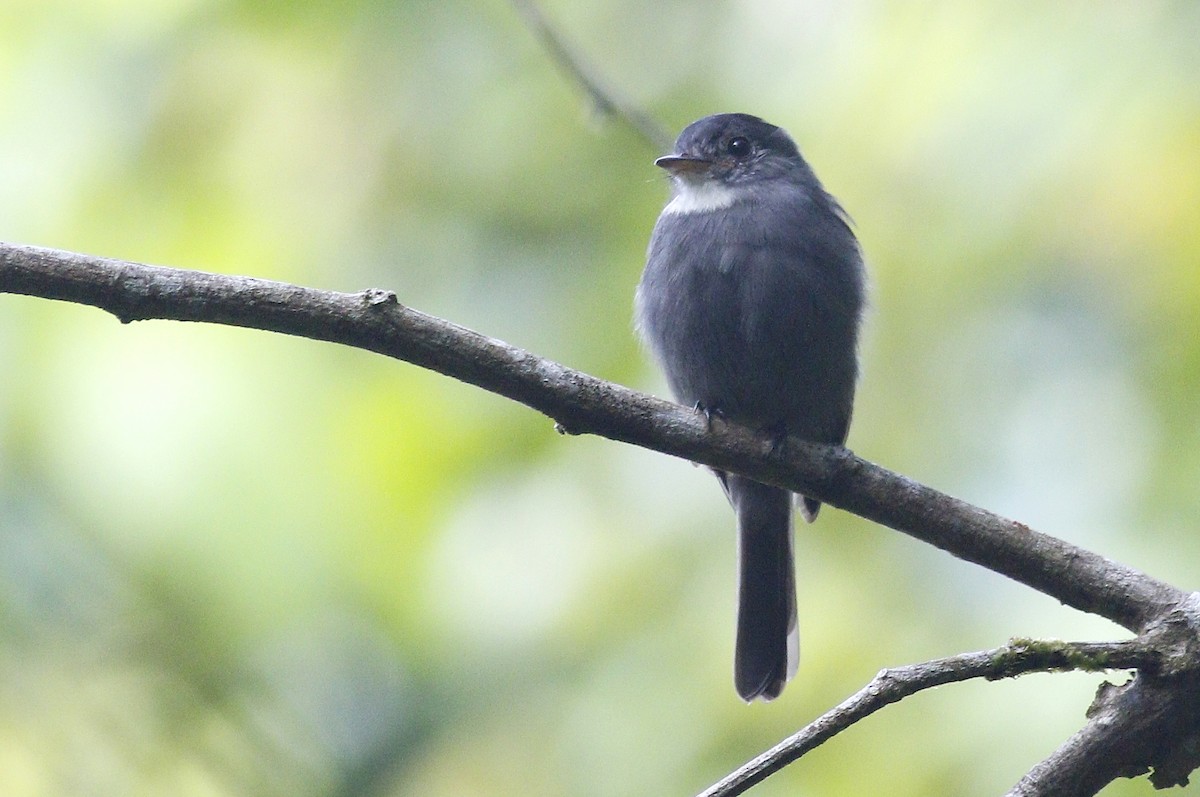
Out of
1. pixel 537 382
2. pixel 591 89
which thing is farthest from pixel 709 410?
pixel 537 382

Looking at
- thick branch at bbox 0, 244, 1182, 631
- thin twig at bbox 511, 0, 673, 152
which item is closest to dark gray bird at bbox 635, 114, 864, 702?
thin twig at bbox 511, 0, 673, 152

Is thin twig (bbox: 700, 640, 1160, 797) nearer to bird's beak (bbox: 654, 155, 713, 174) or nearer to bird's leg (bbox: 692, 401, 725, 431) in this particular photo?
bird's leg (bbox: 692, 401, 725, 431)

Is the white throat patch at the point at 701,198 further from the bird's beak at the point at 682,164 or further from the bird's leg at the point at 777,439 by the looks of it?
the bird's leg at the point at 777,439

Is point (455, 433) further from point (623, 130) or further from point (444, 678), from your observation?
point (623, 130)

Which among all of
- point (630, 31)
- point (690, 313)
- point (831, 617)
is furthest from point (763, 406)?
point (630, 31)

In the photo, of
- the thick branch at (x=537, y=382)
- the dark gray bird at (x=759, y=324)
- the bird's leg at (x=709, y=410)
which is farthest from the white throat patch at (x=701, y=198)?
the thick branch at (x=537, y=382)

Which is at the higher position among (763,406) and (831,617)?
(763,406)
